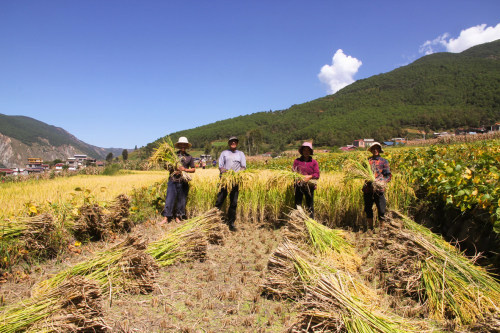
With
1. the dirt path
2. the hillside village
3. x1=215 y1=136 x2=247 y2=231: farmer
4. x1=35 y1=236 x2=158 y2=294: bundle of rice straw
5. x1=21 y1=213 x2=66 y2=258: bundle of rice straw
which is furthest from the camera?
the hillside village

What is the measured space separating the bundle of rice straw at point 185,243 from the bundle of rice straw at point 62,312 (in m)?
1.47

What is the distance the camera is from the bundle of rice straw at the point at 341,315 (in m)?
1.85

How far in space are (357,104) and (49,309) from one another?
13247 centimetres

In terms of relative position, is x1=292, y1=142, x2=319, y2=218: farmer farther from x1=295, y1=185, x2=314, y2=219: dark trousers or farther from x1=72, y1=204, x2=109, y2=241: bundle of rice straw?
x1=72, y1=204, x2=109, y2=241: bundle of rice straw

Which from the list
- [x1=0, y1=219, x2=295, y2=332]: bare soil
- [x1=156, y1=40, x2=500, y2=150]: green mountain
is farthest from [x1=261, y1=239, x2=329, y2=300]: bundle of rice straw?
[x1=156, y1=40, x2=500, y2=150]: green mountain

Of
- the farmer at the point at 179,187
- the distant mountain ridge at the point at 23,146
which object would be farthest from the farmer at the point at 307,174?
the distant mountain ridge at the point at 23,146

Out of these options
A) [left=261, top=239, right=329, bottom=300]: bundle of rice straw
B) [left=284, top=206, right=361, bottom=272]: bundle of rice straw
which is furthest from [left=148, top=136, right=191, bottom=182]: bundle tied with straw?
[left=261, top=239, right=329, bottom=300]: bundle of rice straw

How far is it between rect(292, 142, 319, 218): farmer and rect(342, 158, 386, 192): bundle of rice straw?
2.01 ft

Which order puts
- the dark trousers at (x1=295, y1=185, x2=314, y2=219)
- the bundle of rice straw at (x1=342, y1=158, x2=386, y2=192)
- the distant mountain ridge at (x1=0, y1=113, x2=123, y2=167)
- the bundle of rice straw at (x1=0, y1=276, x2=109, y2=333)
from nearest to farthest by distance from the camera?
1. the bundle of rice straw at (x1=0, y1=276, x2=109, y2=333)
2. the bundle of rice straw at (x1=342, y1=158, x2=386, y2=192)
3. the dark trousers at (x1=295, y1=185, x2=314, y2=219)
4. the distant mountain ridge at (x1=0, y1=113, x2=123, y2=167)

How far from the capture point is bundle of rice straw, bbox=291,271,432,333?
1854 mm

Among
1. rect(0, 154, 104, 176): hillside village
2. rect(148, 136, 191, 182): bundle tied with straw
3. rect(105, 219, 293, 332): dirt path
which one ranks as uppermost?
rect(0, 154, 104, 176): hillside village

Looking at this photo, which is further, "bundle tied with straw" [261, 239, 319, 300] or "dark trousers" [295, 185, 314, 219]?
"dark trousers" [295, 185, 314, 219]

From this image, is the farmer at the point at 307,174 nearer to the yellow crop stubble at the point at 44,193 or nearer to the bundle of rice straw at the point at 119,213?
the bundle of rice straw at the point at 119,213

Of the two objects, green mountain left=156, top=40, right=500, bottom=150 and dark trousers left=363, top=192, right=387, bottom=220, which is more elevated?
green mountain left=156, top=40, right=500, bottom=150
